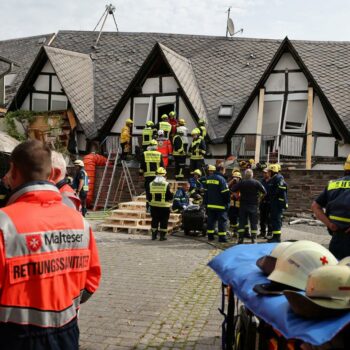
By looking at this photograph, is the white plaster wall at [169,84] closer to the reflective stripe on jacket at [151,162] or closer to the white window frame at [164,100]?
the white window frame at [164,100]

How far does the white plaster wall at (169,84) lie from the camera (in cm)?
2200

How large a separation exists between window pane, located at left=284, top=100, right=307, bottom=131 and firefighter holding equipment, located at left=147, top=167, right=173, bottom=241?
9.53m

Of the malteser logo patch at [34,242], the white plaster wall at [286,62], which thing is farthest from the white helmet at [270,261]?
the white plaster wall at [286,62]

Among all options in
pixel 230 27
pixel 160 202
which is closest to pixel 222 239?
pixel 160 202

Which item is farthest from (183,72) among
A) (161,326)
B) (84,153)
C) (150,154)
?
(161,326)

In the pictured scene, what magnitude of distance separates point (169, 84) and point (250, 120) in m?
3.88

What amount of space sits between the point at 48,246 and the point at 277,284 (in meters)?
1.41

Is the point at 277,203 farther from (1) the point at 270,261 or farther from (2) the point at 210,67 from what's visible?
(2) the point at 210,67

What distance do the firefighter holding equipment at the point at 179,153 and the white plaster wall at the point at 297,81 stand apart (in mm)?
5796

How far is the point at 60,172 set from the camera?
183 inches

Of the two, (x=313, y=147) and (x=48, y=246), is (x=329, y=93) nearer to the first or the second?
(x=313, y=147)

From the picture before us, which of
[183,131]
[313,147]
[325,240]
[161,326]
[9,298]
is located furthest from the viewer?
[313,147]

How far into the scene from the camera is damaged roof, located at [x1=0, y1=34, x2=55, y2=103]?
91.5 ft

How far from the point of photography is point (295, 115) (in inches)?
813
